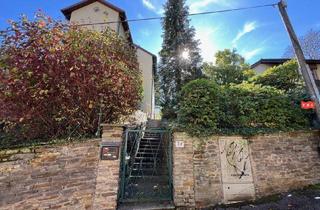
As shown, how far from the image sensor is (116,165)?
454cm

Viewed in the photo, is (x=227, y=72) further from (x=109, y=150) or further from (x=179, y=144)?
(x=109, y=150)

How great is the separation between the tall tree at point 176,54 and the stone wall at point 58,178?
383 inches

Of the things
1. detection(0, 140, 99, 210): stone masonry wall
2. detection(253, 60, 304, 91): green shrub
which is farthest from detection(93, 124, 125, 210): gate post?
detection(253, 60, 304, 91): green shrub

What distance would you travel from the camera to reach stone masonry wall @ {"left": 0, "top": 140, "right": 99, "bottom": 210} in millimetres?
4062

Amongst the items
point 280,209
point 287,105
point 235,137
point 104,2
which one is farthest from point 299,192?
point 104,2

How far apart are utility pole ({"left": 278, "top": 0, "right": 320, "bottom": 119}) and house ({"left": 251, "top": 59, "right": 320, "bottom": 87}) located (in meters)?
13.6

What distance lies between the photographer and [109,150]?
4.61 m

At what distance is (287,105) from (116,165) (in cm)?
563

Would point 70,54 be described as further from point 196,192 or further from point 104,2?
point 104,2

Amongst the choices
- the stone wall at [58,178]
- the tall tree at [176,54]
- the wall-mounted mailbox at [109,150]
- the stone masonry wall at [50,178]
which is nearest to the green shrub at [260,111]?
the wall-mounted mailbox at [109,150]

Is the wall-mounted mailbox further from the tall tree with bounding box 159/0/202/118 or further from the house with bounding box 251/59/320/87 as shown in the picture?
the house with bounding box 251/59/320/87

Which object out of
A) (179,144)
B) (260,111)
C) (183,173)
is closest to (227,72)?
(260,111)

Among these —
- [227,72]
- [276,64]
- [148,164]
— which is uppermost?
[276,64]

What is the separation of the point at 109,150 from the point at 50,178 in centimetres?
138
